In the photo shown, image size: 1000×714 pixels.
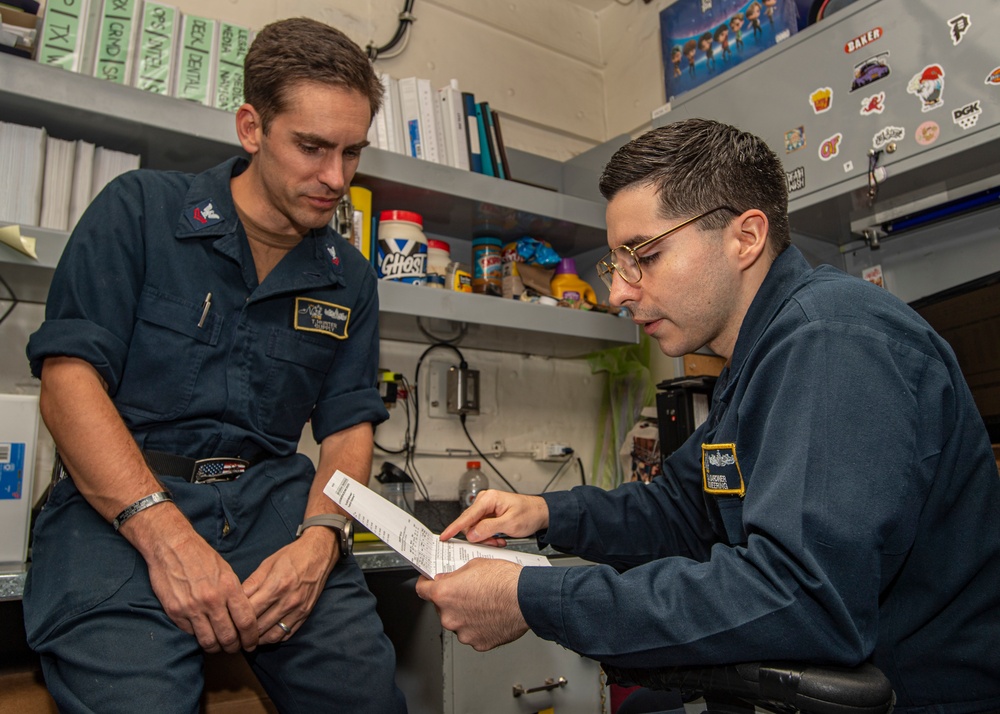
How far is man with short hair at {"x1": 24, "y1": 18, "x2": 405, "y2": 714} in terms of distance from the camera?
1.03m

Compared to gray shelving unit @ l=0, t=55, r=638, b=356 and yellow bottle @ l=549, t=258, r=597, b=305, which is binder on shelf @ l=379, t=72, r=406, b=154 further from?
yellow bottle @ l=549, t=258, r=597, b=305

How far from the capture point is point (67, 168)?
1.62 meters

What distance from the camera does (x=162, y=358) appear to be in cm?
124

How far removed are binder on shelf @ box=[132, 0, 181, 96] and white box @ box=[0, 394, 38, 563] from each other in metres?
0.79

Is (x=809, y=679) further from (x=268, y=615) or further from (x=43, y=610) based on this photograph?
(x=43, y=610)

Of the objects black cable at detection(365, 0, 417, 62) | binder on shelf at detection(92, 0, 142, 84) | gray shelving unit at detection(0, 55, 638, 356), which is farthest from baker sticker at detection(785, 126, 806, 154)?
binder on shelf at detection(92, 0, 142, 84)

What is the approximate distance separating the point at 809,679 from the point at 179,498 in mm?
934

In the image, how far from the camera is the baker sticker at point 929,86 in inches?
65.4

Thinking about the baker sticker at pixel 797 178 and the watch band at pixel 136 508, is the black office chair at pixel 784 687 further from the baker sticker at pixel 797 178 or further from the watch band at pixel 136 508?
the baker sticker at pixel 797 178

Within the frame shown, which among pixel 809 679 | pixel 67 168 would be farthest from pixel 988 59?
pixel 67 168

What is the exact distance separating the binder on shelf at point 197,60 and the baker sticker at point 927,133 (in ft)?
5.41

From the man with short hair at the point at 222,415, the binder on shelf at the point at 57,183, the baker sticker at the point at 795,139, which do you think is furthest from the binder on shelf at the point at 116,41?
the baker sticker at the point at 795,139

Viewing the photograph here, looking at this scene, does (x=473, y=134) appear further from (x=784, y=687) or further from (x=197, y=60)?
(x=784, y=687)

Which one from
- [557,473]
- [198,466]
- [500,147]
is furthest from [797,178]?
[198,466]
